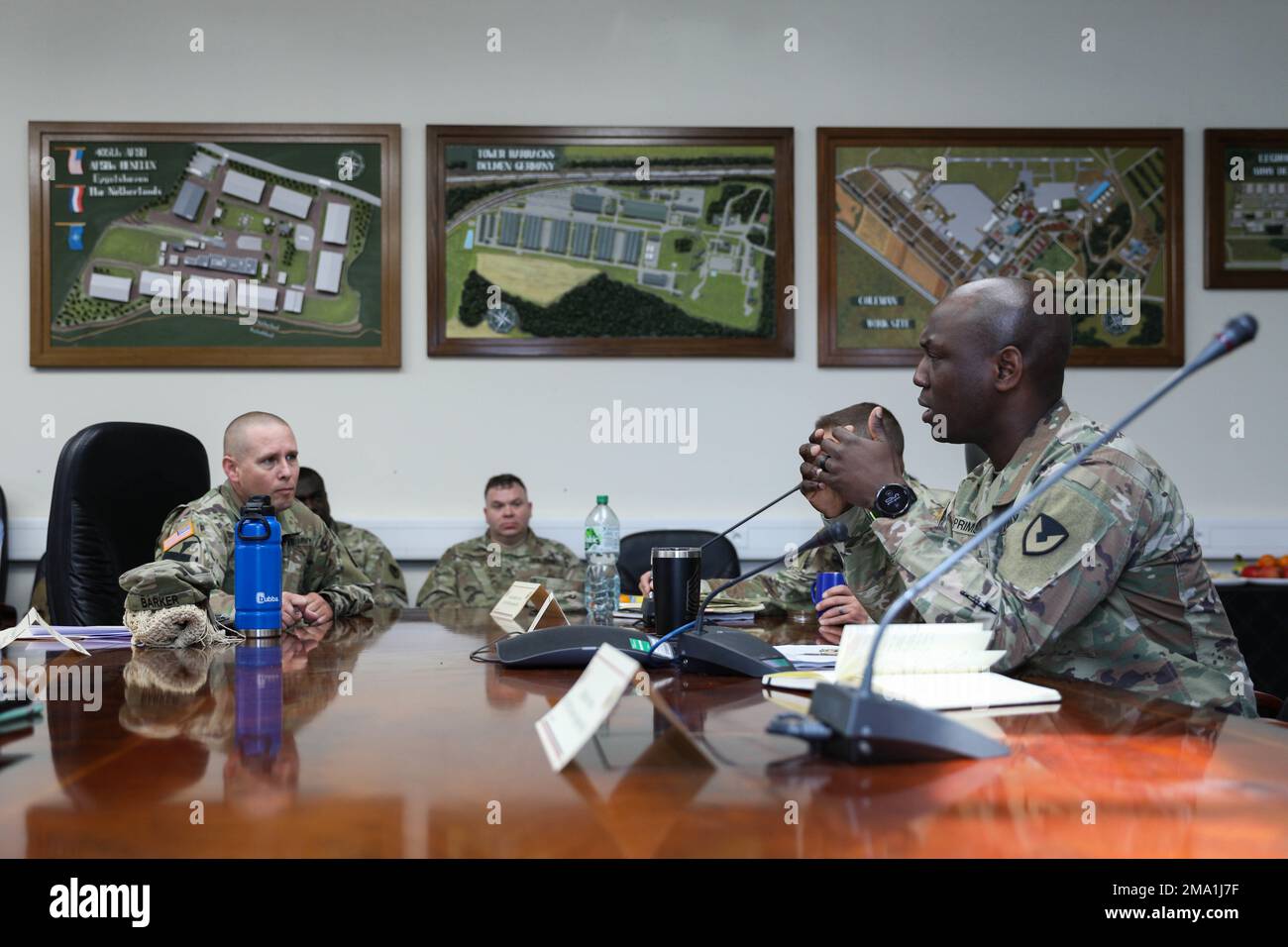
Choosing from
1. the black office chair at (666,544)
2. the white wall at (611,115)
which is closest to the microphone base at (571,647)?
the black office chair at (666,544)

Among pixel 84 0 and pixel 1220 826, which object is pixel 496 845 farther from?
pixel 84 0

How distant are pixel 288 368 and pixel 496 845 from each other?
361cm

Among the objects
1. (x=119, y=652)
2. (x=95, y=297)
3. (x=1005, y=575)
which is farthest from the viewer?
(x=95, y=297)

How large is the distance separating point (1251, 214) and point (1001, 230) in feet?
3.13

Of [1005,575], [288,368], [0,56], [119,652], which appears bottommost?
[119,652]

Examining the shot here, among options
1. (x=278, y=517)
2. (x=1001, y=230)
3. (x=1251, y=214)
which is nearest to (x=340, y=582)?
(x=278, y=517)

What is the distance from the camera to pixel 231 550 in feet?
7.89

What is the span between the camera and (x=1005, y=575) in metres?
1.45

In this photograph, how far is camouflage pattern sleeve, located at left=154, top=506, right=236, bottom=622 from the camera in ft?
6.86

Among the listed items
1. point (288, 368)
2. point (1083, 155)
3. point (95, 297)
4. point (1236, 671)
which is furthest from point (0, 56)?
point (1236, 671)

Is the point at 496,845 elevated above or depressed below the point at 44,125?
below

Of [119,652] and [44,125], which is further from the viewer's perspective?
[44,125]

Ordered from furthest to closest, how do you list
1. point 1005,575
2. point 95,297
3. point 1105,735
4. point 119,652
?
1. point 95,297
2. point 119,652
3. point 1005,575
4. point 1105,735

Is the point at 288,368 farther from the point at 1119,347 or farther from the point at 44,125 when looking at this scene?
the point at 1119,347
